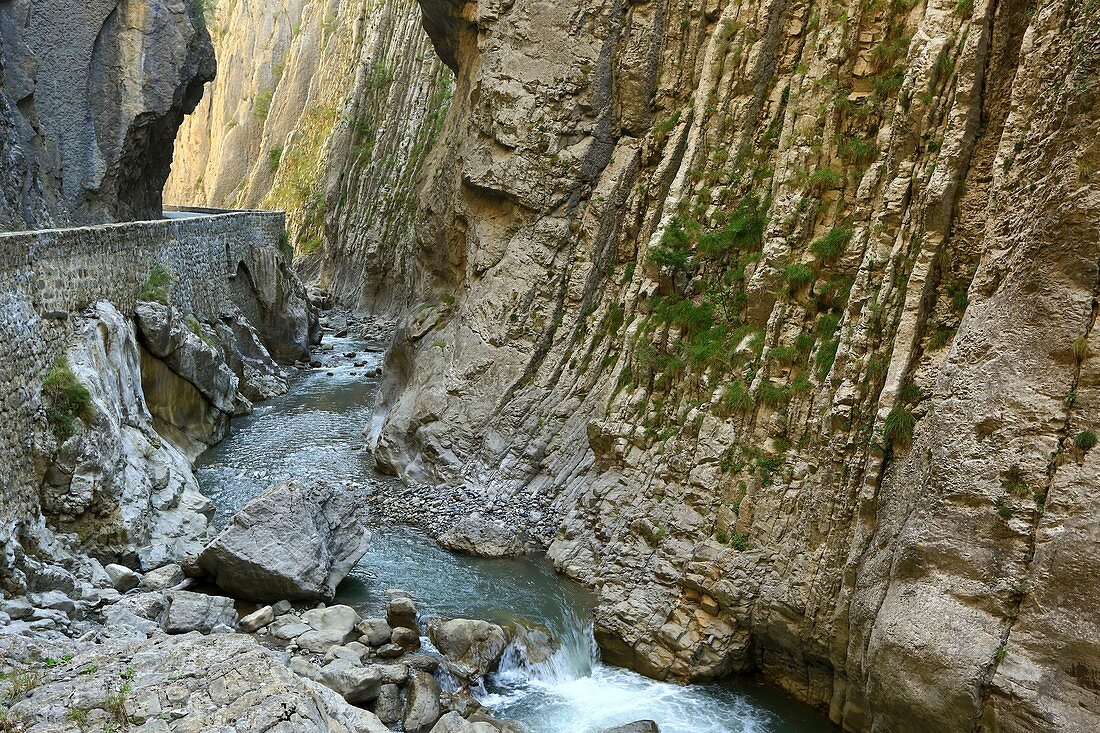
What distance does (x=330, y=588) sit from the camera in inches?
604

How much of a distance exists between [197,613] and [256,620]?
103 cm

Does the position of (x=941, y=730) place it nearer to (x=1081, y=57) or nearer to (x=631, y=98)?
(x=1081, y=57)

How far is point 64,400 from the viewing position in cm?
1543

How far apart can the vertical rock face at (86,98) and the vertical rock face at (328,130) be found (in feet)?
41.1

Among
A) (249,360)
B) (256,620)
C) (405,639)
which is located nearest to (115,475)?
(256,620)

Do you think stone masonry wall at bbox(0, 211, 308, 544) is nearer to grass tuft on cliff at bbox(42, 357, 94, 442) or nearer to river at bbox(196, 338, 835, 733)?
grass tuft on cliff at bbox(42, 357, 94, 442)

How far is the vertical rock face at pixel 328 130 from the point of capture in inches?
1833

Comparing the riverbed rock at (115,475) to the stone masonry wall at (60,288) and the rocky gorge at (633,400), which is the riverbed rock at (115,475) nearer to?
the rocky gorge at (633,400)

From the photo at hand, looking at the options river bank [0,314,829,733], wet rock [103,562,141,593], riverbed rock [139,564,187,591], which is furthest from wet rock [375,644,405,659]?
wet rock [103,562,141,593]

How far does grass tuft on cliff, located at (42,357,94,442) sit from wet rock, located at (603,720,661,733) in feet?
35.1

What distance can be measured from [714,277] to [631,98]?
661cm

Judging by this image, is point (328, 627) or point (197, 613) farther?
point (328, 627)

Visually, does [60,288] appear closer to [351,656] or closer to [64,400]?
[64,400]

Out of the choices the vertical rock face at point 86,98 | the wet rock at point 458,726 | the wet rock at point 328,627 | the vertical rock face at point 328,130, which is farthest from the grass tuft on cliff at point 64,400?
the vertical rock face at point 328,130
